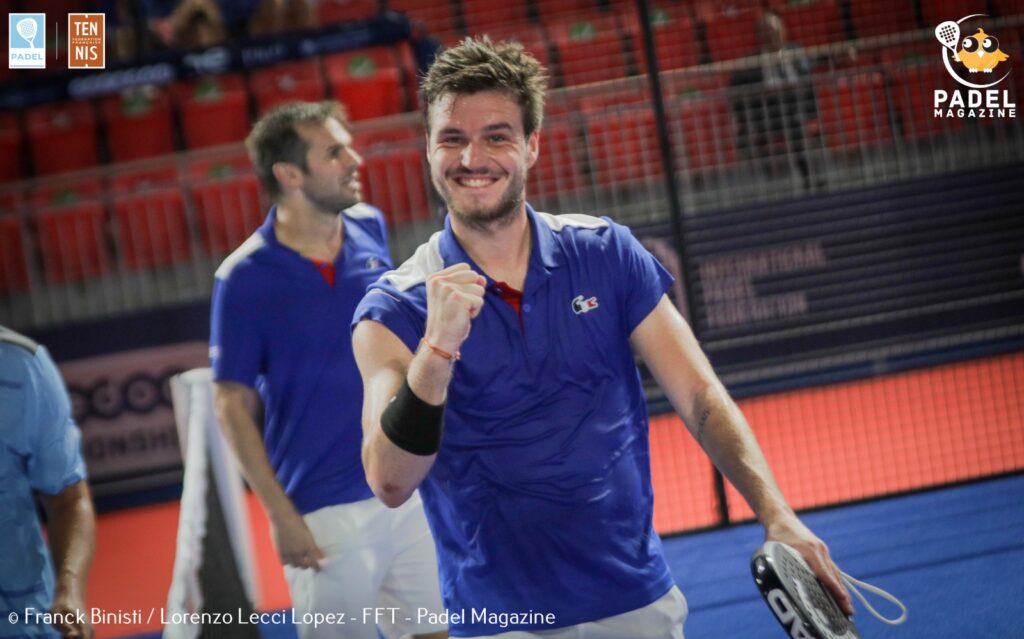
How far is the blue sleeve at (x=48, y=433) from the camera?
117 inches

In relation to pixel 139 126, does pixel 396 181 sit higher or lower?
lower

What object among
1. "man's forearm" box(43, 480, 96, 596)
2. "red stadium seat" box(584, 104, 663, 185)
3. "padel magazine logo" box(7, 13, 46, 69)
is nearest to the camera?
"man's forearm" box(43, 480, 96, 596)

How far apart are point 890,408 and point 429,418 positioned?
6800 millimetres

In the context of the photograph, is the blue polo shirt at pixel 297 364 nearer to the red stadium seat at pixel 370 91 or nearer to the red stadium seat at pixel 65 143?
the red stadium seat at pixel 370 91

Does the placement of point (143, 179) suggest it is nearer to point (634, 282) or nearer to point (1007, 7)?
point (1007, 7)

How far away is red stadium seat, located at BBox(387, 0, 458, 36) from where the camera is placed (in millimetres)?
10055

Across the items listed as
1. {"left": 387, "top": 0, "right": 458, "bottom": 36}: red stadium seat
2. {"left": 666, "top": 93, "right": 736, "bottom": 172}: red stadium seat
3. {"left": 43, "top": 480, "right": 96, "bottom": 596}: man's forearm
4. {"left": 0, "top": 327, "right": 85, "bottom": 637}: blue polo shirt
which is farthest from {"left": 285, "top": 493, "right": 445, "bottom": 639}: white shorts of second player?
{"left": 387, "top": 0, "right": 458, "bottom": 36}: red stadium seat

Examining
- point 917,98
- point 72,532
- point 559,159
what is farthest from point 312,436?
point 917,98

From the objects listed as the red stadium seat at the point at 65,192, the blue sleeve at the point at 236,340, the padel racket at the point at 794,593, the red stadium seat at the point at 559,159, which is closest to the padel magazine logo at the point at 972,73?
the red stadium seat at the point at 559,159

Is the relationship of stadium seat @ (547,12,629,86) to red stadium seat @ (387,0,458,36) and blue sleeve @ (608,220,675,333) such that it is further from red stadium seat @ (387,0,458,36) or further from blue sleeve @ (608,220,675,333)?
blue sleeve @ (608,220,675,333)

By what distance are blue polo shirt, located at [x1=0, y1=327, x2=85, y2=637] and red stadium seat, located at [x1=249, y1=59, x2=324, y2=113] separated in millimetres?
7596

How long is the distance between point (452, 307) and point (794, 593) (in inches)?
33.2

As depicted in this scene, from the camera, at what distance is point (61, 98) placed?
5879mm

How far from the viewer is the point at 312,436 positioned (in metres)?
4.00
